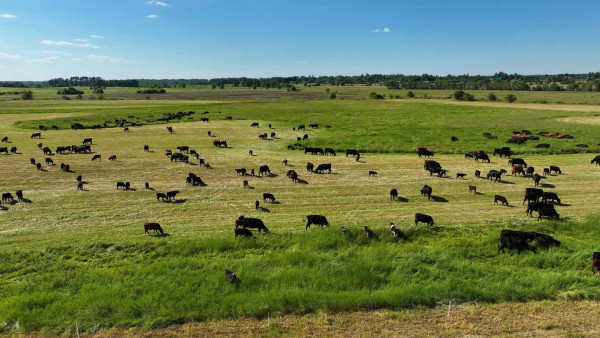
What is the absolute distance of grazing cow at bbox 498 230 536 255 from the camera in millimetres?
18078

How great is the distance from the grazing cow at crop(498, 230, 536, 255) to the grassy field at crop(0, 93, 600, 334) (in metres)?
0.54

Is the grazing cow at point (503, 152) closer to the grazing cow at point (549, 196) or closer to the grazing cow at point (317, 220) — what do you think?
the grazing cow at point (549, 196)

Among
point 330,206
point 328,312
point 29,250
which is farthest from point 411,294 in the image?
point 29,250

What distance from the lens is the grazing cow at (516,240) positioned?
18078 millimetres

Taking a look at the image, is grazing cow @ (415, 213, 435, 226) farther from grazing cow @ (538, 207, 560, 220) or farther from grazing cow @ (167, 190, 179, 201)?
grazing cow @ (167, 190, 179, 201)

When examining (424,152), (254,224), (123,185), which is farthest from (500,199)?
(123,185)

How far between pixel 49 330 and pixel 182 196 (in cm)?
1534

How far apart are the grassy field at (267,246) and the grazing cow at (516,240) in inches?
21.1

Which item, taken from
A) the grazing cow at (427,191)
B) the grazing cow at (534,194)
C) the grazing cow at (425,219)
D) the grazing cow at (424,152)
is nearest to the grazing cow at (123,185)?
the grazing cow at (425,219)

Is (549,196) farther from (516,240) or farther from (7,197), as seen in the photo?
(7,197)

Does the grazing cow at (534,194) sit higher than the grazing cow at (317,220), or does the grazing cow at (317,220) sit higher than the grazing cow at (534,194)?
the grazing cow at (534,194)

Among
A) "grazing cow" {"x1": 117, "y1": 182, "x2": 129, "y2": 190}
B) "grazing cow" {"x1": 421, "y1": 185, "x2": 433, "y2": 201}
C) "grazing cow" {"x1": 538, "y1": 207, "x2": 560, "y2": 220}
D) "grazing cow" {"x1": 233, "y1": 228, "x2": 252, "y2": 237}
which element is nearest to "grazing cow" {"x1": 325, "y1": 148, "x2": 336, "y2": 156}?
"grazing cow" {"x1": 421, "y1": 185, "x2": 433, "y2": 201}

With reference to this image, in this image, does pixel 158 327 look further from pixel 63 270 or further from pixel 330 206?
pixel 330 206

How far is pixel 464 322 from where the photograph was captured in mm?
12898
